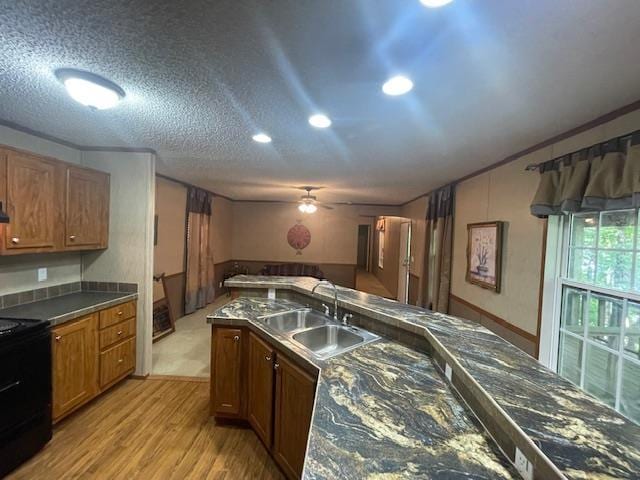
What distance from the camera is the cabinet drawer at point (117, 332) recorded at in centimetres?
259

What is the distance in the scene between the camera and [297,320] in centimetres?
260

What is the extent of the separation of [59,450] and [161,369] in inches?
48.4

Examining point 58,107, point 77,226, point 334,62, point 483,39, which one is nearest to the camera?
point 483,39

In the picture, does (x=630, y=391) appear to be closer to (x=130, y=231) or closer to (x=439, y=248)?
(x=439, y=248)

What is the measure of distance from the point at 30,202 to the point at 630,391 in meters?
4.33

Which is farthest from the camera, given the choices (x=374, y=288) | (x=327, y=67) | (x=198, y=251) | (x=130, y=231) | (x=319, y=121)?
(x=374, y=288)

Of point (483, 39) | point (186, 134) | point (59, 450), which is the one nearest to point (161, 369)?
point (59, 450)

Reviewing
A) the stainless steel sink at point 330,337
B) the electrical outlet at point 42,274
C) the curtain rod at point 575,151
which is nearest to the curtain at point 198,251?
the electrical outlet at point 42,274

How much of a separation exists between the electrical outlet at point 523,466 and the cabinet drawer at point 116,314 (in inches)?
121

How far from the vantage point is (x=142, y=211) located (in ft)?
9.82

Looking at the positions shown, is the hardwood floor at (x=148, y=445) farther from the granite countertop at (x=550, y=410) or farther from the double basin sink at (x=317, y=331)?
the granite countertop at (x=550, y=410)

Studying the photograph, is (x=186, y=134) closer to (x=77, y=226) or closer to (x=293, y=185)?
(x=77, y=226)

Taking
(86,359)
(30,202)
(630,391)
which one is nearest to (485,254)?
(630,391)

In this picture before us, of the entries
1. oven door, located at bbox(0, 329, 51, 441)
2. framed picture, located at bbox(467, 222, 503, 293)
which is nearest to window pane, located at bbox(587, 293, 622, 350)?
framed picture, located at bbox(467, 222, 503, 293)
